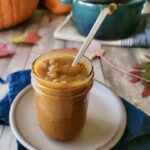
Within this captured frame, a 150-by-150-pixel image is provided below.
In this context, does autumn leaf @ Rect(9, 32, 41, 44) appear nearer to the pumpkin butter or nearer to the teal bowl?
the teal bowl

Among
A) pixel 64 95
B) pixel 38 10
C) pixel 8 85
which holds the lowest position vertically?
pixel 38 10

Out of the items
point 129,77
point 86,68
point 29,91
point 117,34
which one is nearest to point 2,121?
point 29,91

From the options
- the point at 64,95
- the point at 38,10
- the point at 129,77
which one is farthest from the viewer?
the point at 38,10

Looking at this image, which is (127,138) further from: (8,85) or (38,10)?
(38,10)

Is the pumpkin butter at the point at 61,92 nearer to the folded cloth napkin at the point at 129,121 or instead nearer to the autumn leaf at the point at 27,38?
the folded cloth napkin at the point at 129,121

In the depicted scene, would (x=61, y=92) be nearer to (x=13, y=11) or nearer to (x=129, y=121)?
(x=129, y=121)

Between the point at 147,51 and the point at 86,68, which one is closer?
the point at 86,68
